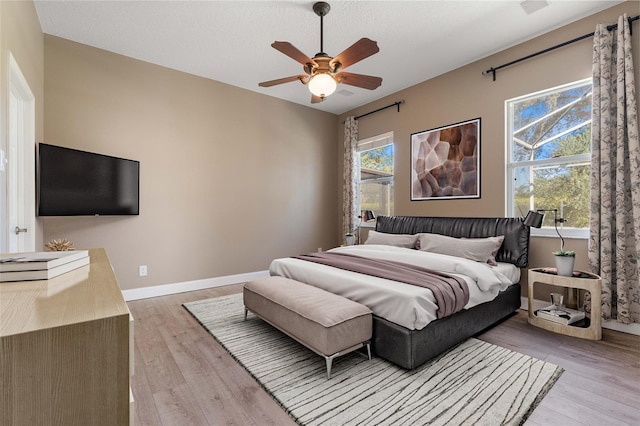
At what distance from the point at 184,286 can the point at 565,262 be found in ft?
14.3

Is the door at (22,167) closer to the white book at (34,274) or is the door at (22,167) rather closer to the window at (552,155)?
the white book at (34,274)

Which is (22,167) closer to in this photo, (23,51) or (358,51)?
(23,51)

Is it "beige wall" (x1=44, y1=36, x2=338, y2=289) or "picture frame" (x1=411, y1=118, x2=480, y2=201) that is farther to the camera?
"picture frame" (x1=411, y1=118, x2=480, y2=201)

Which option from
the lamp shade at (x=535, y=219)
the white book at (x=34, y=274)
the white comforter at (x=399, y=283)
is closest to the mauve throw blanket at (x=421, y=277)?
the white comforter at (x=399, y=283)

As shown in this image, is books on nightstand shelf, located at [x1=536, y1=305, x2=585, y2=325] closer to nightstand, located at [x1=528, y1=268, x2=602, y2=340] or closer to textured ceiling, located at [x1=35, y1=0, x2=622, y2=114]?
nightstand, located at [x1=528, y1=268, x2=602, y2=340]

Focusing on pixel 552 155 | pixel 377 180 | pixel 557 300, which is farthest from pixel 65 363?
pixel 377 180

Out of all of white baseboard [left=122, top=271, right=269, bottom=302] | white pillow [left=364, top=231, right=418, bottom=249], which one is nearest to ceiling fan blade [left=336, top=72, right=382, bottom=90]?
white pillow [left=364, top=231, right=418, bottom=249]

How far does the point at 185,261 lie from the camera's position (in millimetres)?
4230

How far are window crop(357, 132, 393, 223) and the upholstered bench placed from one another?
9.73 ft

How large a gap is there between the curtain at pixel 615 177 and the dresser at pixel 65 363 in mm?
3713

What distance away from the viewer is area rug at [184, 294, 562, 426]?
1707 millimetres

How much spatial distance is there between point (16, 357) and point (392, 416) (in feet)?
5.67

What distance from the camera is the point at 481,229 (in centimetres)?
363

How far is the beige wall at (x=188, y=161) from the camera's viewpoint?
138 inches
